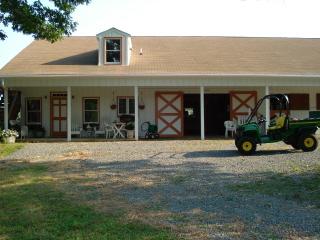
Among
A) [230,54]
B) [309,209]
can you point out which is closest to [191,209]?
[309,209]

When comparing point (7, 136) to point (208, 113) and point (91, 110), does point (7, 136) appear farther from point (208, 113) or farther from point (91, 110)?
point (208, 113)

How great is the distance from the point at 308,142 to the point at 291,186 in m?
6.01

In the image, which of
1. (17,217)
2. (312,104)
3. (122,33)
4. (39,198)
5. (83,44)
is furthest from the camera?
(83,44)

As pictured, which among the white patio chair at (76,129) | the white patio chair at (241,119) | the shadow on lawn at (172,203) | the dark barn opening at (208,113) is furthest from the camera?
the dark barn opening at (208,113)

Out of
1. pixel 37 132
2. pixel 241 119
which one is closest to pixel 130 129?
pixel 37 132

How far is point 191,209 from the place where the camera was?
7.05 m

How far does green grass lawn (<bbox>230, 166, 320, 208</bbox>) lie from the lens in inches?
309

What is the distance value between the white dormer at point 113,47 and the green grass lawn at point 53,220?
42.9 feet

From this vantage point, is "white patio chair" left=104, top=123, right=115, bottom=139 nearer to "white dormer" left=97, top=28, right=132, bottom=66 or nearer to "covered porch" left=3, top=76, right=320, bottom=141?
"covered porch" left=3, top=76, right=320, bottom=141

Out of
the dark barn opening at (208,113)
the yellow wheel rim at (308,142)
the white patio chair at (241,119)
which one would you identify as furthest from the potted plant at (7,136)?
the yellow wheel rim at (308,142)

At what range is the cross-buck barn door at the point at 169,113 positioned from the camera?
883 inches

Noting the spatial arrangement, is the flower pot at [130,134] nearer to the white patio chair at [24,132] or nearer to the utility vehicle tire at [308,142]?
the white patio chair at [24,132]

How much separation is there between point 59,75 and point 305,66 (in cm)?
1120

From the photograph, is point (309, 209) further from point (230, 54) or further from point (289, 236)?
point (230, 54)
